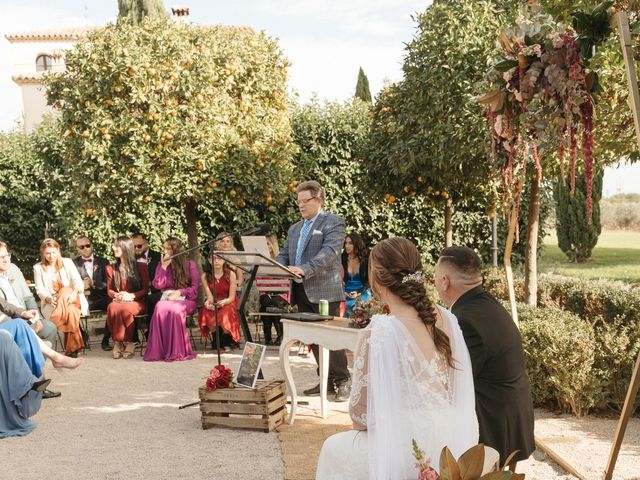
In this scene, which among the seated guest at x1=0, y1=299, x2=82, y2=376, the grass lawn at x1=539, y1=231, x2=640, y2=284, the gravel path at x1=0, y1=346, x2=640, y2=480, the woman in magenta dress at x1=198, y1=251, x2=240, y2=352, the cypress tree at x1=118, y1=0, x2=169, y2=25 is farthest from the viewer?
the grass lawn at x1=539, y1=231, x2=640, y2=284

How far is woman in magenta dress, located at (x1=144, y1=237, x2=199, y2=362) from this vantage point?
9516 mm

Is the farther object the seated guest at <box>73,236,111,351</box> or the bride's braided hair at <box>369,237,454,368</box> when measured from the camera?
the seated guest at <box>73,236,111,351</box>

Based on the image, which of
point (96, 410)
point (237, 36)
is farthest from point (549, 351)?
point (237, 36)

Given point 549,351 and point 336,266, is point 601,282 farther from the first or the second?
point 336,266

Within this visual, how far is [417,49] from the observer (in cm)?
945

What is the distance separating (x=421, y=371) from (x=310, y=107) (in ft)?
36.2

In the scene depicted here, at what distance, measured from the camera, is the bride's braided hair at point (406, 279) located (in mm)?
3275

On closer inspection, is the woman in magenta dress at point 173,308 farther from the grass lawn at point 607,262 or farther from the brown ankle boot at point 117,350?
the grass lawn at point 607,262

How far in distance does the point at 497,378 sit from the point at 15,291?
633 centimetres

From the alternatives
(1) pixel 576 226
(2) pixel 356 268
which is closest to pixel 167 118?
(2) pixel 356 268

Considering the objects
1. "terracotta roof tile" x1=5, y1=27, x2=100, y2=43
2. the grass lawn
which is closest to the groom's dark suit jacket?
the grass lawn

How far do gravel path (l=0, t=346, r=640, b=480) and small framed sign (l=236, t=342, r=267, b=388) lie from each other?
40cm

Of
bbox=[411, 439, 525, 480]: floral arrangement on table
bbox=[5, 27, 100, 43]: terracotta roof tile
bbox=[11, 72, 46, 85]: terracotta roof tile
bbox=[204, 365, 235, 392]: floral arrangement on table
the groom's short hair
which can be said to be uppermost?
bbox=[5, 27, 100, 43]: terracotta roof tile

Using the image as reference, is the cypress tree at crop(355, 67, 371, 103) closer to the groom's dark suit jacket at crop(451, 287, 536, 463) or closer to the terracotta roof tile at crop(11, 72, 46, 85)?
the groom's dark suit jacket at crop(451, 287, 536, 463)
